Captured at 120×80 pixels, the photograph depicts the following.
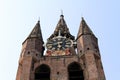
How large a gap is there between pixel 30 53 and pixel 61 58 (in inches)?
96.6

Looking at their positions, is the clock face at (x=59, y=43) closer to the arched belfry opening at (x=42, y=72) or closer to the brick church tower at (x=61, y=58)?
the brick church tower at (x=61, y=58)

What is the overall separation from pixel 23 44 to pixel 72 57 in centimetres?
487

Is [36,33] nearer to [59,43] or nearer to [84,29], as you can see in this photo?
[59,43]

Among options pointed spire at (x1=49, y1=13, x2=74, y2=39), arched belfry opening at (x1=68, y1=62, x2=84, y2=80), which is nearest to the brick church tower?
arched belfry opening at (x1=68, y1=62, x2=84, y2=80)

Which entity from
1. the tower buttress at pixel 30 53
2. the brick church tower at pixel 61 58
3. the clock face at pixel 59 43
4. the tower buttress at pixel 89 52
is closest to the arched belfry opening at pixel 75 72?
the brick church tower at pixel 61 58

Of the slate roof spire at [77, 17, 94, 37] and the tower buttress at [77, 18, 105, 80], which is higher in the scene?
the slate roof spire at [77, 17, 94, 37]

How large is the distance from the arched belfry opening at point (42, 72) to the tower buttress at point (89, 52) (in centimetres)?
271

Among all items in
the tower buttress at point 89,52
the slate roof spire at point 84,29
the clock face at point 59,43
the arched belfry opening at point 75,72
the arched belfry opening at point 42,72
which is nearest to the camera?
the tower buttress at point 89,52

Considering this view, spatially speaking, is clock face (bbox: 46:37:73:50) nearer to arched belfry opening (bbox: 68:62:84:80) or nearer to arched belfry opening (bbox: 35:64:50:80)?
arched belfry opening (bbox: 68:62:84:80)

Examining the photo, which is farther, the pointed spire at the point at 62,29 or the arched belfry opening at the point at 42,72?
the pointed spire at the point at 62,29

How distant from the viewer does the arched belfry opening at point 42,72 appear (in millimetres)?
24953

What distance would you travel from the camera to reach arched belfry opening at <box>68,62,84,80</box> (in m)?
24.6

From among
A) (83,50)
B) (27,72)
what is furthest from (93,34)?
(27,72)

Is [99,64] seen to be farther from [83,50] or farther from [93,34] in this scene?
[93,34]
